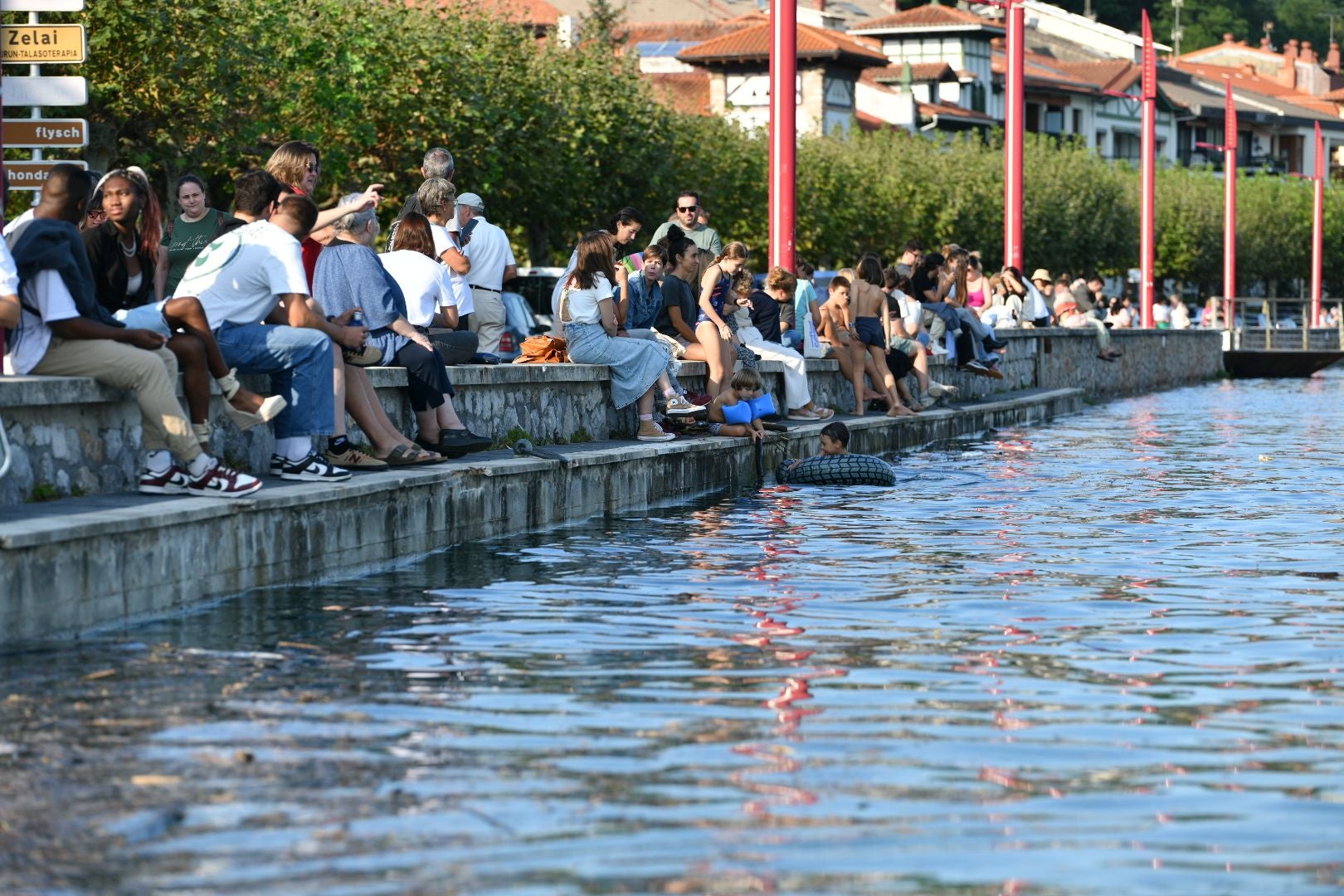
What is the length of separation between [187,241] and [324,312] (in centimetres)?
139

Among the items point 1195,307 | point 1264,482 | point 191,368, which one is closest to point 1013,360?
point 1264,482

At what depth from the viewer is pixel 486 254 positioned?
16453 millimetres

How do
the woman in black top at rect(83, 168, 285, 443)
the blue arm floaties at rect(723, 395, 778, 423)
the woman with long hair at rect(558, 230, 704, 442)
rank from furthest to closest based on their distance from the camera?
1. the blue arm floaties at rect(723, 395, 778, 423)
2. the woman with long hair at rect(558, 230, 704, 442)
3. the woman in black top at rect(83, 168, 285, 443)

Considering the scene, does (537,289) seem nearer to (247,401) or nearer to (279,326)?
(279,326)

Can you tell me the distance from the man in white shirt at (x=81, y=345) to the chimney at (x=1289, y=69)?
134294 mm

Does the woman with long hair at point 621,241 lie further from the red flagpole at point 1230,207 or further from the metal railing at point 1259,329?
the red flagpole at point 1230,207

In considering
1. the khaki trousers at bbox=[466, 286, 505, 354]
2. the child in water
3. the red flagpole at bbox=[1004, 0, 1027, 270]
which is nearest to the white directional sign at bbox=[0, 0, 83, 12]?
the khaki trousers at bbox=[466, 286, 505, 354]

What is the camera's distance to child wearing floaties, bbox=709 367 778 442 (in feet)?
58.7

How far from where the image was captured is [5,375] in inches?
391

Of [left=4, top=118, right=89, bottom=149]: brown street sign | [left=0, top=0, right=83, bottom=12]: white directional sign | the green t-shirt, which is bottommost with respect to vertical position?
the green t-shirt

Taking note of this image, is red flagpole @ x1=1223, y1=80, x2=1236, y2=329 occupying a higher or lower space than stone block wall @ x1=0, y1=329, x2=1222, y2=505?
higher

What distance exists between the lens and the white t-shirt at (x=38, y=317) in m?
9.99

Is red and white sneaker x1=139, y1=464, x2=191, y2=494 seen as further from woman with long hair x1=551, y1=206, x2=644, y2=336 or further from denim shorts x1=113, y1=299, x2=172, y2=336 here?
woman with long hair x1=551, y1=206, x2=644, y2=336

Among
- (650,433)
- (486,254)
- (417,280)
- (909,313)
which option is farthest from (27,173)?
(909,313)
